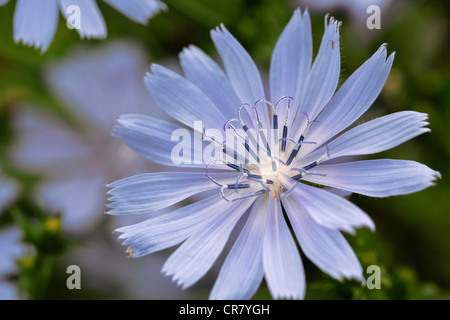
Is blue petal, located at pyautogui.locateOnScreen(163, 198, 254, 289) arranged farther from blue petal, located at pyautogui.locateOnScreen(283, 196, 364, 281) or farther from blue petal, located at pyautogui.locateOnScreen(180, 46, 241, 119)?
blue petal, located at pyautogui.locateOnScreen(180, 46, 241, 119)

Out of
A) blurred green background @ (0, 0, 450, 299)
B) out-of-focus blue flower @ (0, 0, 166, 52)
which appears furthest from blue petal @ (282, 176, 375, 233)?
out-of-focus blue flower @ (0, 0, 166, 52)

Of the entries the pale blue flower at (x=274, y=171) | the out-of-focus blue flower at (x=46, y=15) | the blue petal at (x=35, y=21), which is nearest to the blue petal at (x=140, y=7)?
the out-of-focus blue flower at (x=46, y=15)

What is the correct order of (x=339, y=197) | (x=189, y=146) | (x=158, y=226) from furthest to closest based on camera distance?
(x=189, y=146) < (x=158, y=226) < (x=339, y=197)

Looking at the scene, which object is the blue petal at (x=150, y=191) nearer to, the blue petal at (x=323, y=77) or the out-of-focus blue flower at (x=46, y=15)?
the blue petal at (x=323, y=77)

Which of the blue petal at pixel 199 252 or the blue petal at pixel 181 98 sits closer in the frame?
the blue petal at pixel 199 252
